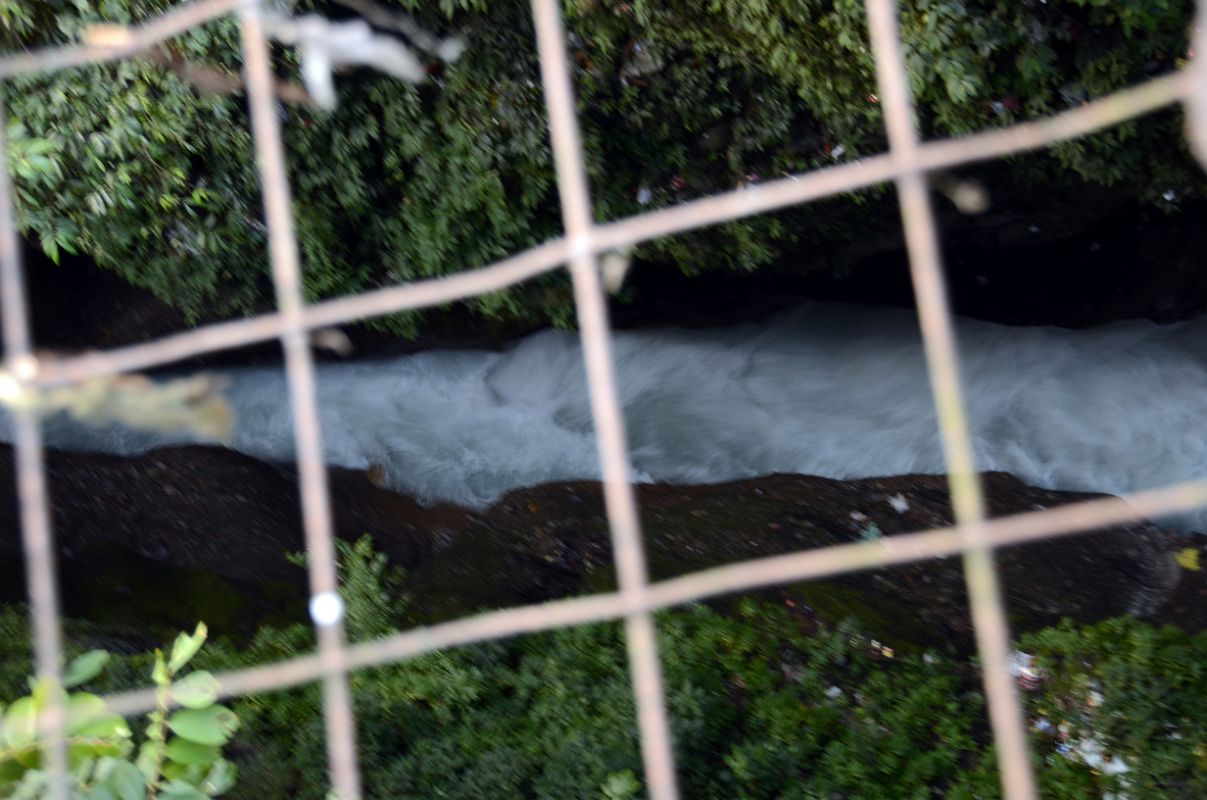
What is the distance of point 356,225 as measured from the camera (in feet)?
12.2

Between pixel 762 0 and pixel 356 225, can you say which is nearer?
pixel 762 0

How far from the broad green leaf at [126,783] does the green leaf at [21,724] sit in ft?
0.40

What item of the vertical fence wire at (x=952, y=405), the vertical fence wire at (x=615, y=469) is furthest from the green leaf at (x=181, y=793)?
the vertical fence wire at (x=952, y=405)

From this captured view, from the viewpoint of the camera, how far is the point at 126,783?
1398mm

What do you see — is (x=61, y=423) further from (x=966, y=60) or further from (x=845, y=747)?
(x=966, y=60)

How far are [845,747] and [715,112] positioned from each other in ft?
6.56

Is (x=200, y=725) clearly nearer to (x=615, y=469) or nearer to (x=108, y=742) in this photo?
(x=108, y=742)

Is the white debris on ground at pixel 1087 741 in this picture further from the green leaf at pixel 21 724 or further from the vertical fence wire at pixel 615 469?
the green leaf at pixel 21 724

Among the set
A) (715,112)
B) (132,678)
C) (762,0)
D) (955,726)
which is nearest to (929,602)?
(955,726)

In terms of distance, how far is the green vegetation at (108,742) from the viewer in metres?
1.38

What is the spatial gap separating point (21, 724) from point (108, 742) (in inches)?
4.8

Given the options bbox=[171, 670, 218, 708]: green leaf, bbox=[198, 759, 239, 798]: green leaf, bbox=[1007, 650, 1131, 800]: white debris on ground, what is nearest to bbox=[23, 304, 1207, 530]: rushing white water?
bbox=[1007, 650, 1131, 800]: white debris on ground

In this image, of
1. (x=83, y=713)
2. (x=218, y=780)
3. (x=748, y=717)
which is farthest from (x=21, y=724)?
(x=748, y=717)

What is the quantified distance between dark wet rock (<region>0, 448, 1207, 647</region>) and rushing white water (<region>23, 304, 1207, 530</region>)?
14 cm
